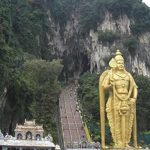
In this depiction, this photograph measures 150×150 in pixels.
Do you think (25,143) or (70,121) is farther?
(70,121)

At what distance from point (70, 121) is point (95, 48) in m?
16.0

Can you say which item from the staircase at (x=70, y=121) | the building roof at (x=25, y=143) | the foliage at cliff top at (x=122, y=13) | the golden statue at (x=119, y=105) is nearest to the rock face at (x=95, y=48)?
the foliage at cliff top at (x=122, y=13)

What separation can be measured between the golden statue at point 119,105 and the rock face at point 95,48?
26925 millimetres

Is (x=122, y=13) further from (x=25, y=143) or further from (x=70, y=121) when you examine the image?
(x=25, y=143)

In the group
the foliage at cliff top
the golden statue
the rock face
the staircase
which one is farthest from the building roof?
the foliage at cliff top

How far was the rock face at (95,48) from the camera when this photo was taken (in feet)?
141

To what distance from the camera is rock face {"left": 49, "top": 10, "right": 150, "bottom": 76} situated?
43.0 meters

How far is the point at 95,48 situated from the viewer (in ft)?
148

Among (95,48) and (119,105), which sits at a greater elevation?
(95,48)

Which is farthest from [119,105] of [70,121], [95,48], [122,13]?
[122,13]

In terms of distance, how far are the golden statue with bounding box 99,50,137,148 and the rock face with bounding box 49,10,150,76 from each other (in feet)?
88.3

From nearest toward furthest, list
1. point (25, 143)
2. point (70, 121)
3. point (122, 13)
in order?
point (25, 143), point (70, 121), point (122, 13)

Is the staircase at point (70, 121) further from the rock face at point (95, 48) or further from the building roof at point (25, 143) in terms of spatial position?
Answer: the rock face at point (95, 48)

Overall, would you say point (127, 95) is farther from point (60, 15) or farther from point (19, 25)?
point (60, 15)
